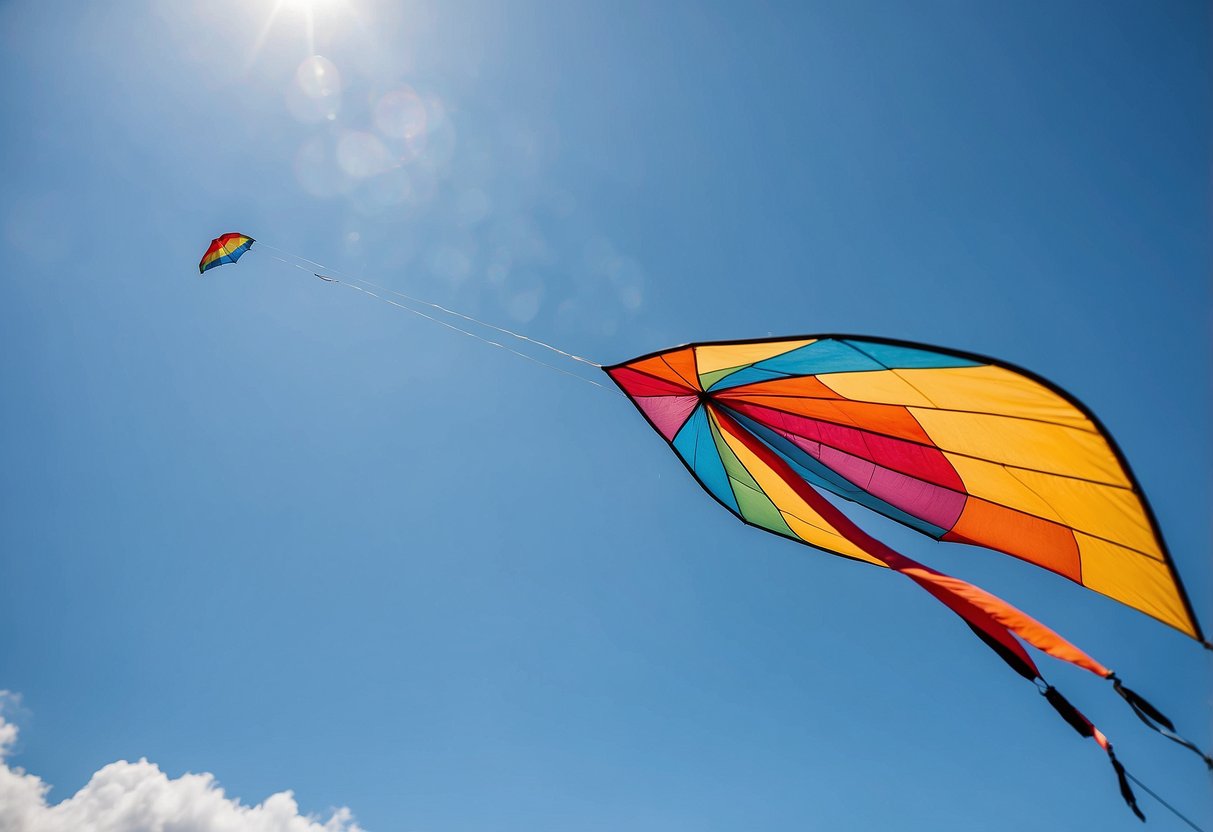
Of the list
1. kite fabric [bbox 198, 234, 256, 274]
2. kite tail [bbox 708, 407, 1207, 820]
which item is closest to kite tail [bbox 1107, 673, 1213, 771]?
kite tail [bbox 708, 407, 1207, 820]

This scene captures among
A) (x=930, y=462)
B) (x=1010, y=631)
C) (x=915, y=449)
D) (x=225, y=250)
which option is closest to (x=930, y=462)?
(x=930, y=462)

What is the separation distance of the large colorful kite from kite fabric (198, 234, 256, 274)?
205 inches

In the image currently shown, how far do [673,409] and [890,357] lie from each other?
169cm

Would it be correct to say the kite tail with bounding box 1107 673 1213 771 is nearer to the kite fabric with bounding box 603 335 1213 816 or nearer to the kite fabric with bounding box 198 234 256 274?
the kite fabric with bounding box 603 335 1213 816

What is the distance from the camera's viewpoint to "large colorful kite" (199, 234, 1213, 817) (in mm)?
2281

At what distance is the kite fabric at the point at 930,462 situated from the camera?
7.50ft

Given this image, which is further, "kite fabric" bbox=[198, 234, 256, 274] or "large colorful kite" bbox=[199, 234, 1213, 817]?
"kite fabric" bbox=[198, 234, 256, 274]

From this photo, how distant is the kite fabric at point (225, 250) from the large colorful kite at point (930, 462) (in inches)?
205

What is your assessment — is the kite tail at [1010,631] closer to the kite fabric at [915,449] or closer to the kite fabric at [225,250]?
the kite fabric at [915,449]

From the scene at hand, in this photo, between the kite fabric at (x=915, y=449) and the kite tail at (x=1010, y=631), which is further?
the kite fabric at (x=915, y=449)

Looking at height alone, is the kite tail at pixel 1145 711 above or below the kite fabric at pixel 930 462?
below

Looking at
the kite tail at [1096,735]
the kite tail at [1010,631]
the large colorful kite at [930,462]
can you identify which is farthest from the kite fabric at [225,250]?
the kite tail at [1096,735]

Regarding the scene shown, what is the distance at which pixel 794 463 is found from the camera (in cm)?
441

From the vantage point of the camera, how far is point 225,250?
6.05 meters
